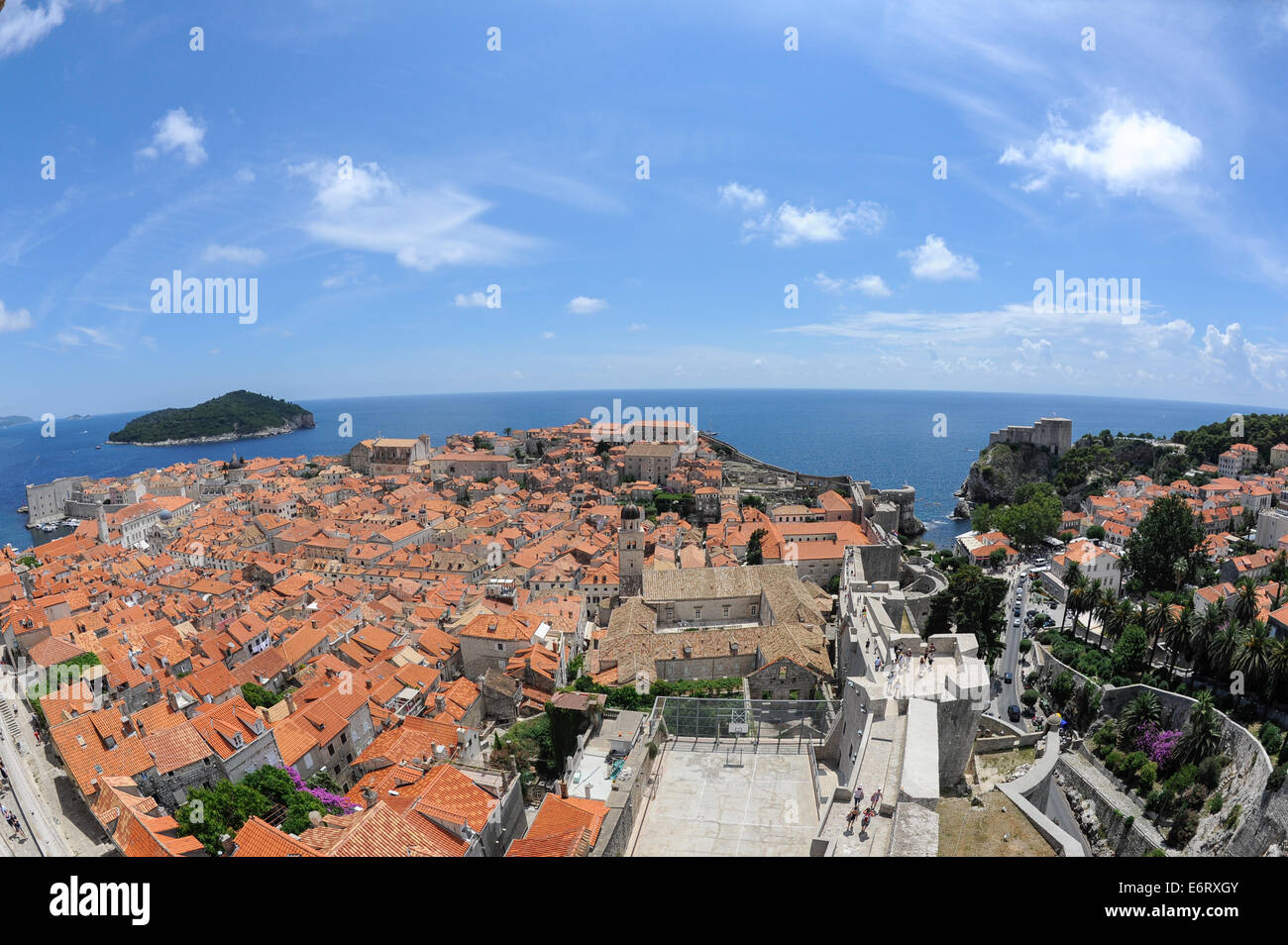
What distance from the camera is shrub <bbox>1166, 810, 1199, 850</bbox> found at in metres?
15.4

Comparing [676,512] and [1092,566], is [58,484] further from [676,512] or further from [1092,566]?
[1092,566]

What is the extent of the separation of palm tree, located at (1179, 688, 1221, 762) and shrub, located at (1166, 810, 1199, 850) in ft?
5.98

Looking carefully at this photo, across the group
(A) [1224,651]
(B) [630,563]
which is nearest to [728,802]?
(A) [1224,651]

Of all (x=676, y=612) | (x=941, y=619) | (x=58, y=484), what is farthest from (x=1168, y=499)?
(x=58, y=484)

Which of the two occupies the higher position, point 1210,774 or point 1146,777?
point 1210,774

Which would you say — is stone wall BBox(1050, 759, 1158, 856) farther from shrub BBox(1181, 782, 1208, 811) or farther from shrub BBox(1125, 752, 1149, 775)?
shrub BBox(1181, 782, 1208, 811)

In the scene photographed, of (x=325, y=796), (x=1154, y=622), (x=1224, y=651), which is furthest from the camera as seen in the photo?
(x=1154, y=622)

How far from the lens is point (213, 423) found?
13738 cm

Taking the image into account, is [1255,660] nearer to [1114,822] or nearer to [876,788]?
[1114,822]

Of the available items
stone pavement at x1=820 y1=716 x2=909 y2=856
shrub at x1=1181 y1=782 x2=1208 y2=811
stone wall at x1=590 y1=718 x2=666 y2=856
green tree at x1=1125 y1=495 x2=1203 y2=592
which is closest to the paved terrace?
stone wall at x1=590 y1=718 x2=666 y2=856

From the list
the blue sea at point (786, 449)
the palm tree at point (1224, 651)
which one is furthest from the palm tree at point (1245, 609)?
the blue sea at point (786, 449)

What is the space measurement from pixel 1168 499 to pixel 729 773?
89.7 feet

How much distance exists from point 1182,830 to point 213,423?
16028 cm
